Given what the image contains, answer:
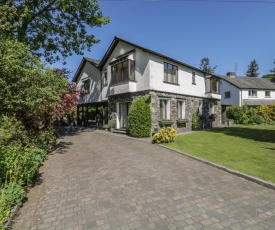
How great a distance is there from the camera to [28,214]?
448 cm

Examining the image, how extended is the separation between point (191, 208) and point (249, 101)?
127 ft

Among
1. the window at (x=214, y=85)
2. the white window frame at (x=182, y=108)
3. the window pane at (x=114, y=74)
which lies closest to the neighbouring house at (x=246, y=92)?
the window at (x=214, y=85)

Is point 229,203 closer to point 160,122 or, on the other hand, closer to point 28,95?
point 28,95

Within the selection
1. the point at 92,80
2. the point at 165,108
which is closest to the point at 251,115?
the point at 165,108

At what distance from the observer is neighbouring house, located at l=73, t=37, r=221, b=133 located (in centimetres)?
1623

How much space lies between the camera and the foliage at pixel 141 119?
1508cm

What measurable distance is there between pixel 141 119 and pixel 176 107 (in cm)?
494

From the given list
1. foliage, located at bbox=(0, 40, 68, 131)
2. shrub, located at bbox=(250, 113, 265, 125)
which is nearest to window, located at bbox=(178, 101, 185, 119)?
foliage, located at bbox=(0, 40, 68, 131)

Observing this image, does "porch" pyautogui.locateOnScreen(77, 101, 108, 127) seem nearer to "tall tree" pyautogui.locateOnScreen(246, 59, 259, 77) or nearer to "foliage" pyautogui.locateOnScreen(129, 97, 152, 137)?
"foliage" pyautogui.locateOnScreen(129, 97, 152, 137)

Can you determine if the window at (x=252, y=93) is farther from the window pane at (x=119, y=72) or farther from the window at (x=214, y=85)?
the window pane at (x=119, y=72)

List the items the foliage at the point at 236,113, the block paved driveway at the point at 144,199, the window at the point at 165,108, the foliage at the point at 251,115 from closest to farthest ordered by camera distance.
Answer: the block paved driveway at the point at 144,199 < the window at the point at 165,108 < the foliage at the point at 251,115 < the foliage at the point at 236,113

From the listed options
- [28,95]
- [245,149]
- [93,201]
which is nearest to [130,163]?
[93,201]

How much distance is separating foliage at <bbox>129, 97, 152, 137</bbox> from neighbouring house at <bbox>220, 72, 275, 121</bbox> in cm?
2583

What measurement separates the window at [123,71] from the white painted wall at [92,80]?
172 inches
